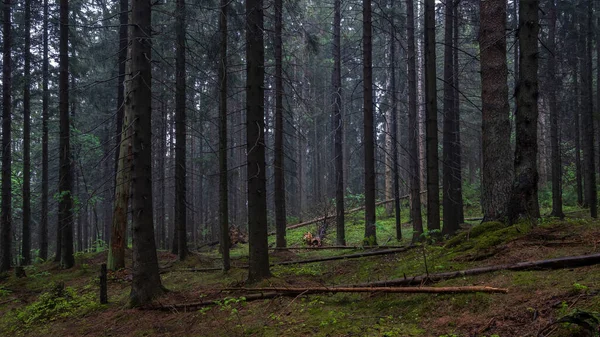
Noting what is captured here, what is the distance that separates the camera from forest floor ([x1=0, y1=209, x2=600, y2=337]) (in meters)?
4.15

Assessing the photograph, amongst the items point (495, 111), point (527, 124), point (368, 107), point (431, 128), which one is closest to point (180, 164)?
point (368, 107)

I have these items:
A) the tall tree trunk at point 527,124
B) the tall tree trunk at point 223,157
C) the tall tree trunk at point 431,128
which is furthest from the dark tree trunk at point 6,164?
the tall tree trunk at point 527,124

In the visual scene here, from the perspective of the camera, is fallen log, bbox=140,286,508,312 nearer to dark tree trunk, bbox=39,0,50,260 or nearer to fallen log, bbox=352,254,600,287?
fallen log, bbox=352,254,600,287

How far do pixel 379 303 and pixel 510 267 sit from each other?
6.17ft

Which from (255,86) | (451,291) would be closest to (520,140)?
(451,291)

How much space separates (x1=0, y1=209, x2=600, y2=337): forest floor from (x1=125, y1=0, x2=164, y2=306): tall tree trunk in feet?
1.53

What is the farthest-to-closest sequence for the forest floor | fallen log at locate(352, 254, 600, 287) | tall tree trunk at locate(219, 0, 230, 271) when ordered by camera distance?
1. tall tree trunk at locate(219, 0, 230, 271)
2. fallen log at locate(352, 254, 600, 287)
3. the forest floor

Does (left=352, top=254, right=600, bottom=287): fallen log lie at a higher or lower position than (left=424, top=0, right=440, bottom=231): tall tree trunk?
lower

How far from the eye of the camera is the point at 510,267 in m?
5.30

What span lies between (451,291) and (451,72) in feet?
36.1

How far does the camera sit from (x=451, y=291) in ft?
16.4

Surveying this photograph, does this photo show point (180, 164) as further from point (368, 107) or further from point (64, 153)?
point (368, 107)

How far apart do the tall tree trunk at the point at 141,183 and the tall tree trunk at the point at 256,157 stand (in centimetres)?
217

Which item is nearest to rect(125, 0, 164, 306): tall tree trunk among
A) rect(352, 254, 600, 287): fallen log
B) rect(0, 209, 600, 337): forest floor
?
rect(0, 209, 600, 337): forest floor
